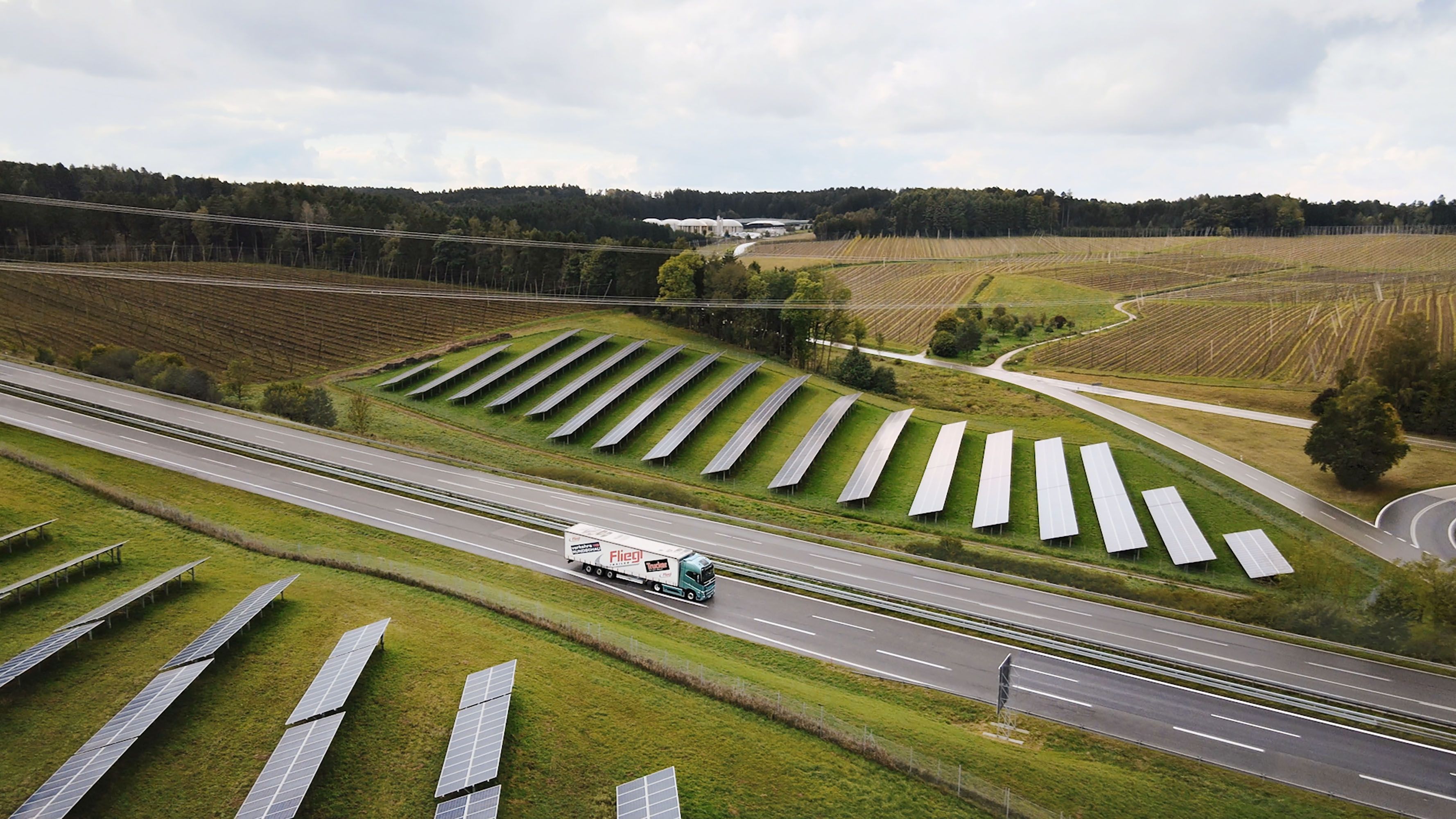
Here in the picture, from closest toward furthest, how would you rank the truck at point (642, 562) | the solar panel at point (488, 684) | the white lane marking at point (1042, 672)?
the solar panel at point (488, 684), the white lane marking at point (1042, 672), the truck at point (642, 562)

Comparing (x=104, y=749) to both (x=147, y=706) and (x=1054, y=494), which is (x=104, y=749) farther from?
(x=1054, y=494)

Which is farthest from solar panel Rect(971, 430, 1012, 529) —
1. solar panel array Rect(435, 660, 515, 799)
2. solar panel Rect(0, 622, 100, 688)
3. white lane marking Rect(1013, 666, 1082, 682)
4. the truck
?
solar panel Rect(0, 622, 100, 688)

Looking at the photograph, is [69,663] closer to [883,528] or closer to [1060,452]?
[883,528]

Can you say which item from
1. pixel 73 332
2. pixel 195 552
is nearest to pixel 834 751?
pixel 195 552

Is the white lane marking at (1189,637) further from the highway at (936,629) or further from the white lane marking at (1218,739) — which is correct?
the white lane marking at (1218,739)

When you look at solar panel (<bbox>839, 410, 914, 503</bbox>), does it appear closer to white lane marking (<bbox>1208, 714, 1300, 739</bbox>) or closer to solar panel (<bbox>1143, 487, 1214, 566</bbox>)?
solar panel (<bbox>1143, 487, 1214, 566</bbox>)

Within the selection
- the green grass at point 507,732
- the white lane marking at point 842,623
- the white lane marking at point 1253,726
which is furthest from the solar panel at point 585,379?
the white lane marking at point 1253,726
